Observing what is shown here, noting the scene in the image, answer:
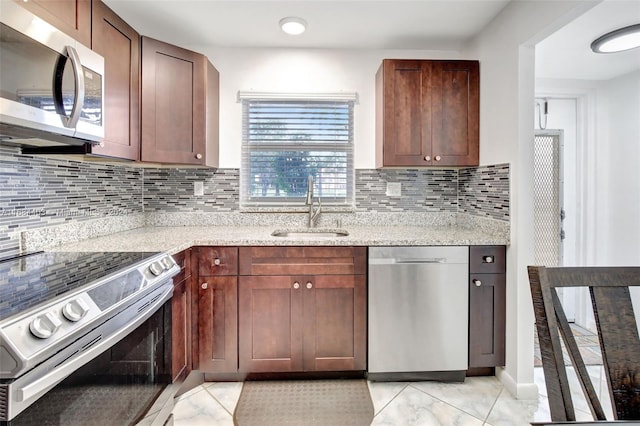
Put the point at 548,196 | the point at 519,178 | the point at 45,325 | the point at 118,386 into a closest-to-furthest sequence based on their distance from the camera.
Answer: the point at 45,325 < the point at 118,386 < the point at 519,178 < the point at 548,196

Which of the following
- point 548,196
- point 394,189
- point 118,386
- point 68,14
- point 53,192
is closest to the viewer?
point 118,386

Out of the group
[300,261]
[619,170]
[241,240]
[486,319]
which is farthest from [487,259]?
[619,170]

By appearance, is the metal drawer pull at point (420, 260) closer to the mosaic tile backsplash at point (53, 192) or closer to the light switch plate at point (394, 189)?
the light switch plate at point (394, 189)

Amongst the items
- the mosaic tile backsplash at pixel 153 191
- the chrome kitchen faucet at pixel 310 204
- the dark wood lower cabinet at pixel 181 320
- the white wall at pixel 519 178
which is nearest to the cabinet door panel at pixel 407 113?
the mosaic tile backsplash at pixel 153 191

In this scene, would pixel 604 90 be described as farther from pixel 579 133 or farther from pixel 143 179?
pixel 143 179

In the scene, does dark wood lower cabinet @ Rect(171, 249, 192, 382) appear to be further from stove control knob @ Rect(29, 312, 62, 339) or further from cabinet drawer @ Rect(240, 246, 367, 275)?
stove control knob @ Rect(29, 312, 62, 339)

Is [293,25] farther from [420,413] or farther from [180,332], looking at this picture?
[420,413]

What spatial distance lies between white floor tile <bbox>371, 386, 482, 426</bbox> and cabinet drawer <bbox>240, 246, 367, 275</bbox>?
0.75 metres

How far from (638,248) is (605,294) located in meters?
2.54

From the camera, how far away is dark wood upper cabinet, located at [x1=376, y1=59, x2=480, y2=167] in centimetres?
229

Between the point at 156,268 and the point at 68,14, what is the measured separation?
3.78ft

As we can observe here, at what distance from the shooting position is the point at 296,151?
105 inches

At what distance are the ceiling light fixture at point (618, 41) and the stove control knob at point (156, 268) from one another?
3.01 metres

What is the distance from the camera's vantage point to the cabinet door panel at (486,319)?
2.01m
